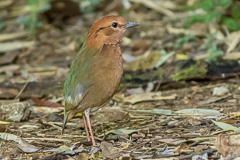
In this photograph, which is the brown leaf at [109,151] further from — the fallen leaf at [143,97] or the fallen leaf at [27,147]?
the fallen leaf at [143,97]

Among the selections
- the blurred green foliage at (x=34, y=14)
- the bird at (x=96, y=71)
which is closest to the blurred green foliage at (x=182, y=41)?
the blurred green foliage at (x=34, y=14)

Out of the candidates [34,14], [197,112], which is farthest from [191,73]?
[34,14]

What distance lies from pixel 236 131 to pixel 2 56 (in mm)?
5107

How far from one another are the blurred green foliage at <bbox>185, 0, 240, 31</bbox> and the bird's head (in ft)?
9.09

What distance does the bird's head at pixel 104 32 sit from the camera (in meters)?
4.38

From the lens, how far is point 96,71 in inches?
166

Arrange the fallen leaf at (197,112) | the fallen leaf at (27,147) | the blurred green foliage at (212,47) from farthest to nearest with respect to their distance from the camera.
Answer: the blurred green foliage at (212,47), the fallen leaf at (197,112), the fallen leaf at (27,147)

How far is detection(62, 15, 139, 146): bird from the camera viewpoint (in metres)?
4.21

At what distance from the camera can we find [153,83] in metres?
5.94

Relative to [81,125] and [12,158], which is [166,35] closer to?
[81,125]

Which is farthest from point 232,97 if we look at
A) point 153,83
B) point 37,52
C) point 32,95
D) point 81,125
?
point 37,52

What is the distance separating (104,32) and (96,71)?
426 mm

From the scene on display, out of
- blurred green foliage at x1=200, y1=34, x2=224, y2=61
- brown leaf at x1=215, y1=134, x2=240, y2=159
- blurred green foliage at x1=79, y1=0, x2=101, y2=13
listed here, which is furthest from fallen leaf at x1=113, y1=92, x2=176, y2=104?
blurred green foliage at x1=79, y1=0, x2=101, y2=13

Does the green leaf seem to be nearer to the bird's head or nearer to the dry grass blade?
the bird's head
